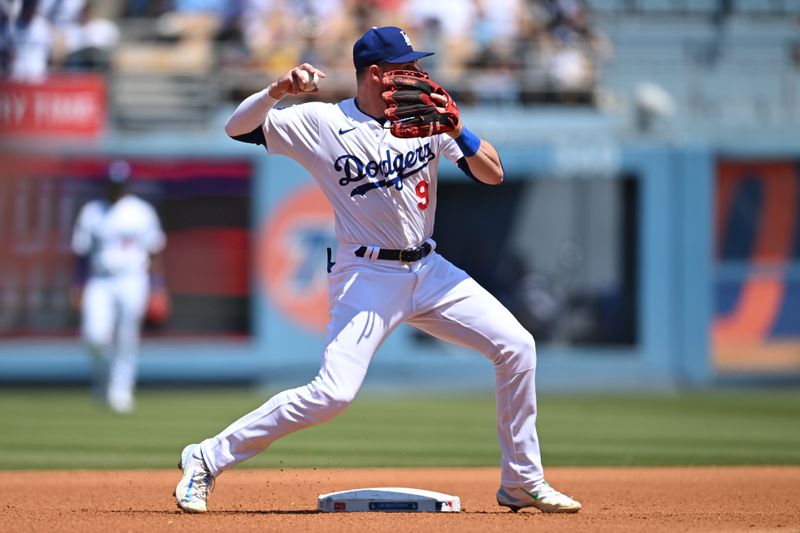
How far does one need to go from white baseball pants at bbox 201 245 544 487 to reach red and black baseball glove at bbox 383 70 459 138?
569 mm

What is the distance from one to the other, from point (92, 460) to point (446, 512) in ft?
11.0

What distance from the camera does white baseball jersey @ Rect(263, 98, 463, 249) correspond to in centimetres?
500

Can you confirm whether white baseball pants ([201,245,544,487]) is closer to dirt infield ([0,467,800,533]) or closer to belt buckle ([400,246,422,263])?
belt buckle ([400,246,422,263])

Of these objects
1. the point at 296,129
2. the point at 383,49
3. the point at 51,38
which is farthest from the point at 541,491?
the point at 51,38

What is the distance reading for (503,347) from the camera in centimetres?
508

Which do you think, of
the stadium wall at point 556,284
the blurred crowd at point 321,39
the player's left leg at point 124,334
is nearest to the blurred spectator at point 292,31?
the blurred crowd at point 321,39

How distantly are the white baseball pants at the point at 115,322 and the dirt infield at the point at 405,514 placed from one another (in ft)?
12.9

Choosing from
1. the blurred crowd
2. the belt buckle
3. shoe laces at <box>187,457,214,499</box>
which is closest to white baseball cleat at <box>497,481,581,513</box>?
the belt buckle

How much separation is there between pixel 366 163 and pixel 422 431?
5.07 metres

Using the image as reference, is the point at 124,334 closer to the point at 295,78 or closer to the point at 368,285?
the point at 368,285

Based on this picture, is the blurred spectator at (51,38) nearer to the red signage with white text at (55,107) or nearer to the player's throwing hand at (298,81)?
the red signage with white text at (55,107)

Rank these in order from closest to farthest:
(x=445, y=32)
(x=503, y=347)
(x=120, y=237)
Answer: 1. (x=503, y=347)
2. (x=120, y=237)
3. (x=445, y=32)

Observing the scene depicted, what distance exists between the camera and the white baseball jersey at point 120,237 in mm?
11281

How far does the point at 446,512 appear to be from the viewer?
5316 mm
